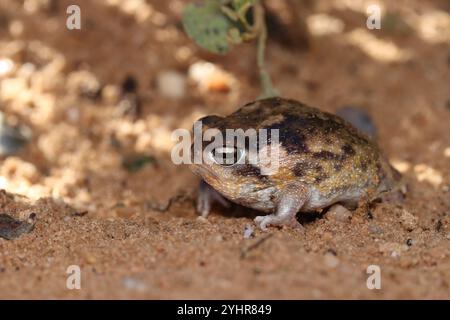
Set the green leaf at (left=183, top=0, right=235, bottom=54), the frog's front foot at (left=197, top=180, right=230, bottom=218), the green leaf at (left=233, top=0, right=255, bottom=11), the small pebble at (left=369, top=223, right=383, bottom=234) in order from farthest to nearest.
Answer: the green leaf at (left=183, top=0, right=235, bottom=54), the green leaf at (left=233, top=0, right=255, bottom=11), the frog's front foot at (left=197, top=180, right=230, bottom=218), the small pebble at (left=369, top=223, right=383, bottom=234)

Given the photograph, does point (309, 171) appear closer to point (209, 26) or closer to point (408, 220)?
point (408, 220)

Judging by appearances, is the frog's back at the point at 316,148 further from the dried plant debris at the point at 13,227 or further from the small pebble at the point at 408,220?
the dried plant debris at the point at 13,227

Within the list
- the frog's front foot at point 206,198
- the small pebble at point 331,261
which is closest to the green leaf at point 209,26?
the frog's front foot at point 206,198

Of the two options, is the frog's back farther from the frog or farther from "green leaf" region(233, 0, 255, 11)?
"green leaf" region(233, 0, 255, 11)

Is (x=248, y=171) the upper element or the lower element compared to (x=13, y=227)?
upper

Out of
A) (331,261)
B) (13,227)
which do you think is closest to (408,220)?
(331,261)

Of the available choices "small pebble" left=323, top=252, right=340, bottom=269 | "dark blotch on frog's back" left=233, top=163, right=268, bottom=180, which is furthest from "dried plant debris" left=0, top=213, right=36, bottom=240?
"small pebble" left=323, top=252, right=340, bottom=269
